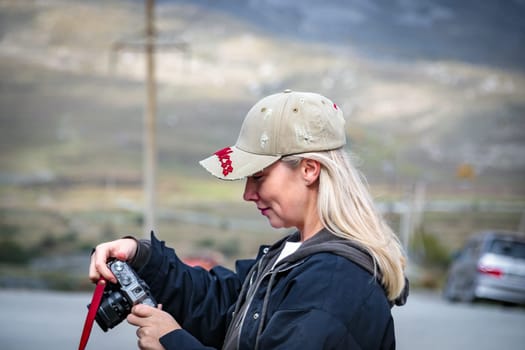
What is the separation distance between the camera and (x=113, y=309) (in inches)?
90.0

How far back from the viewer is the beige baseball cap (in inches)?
86.5

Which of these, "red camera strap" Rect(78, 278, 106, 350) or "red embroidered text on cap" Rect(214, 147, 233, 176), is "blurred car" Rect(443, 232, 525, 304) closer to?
"red embroidered text on cap" Rect(214, 147, 233, 176)

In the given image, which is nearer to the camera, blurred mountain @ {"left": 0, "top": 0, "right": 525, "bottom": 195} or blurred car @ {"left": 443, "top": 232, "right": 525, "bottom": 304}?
blurred car @ {"left": 443, "top": 232, "right": 525, "bottom": 304}

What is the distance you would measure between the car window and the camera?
11970mm

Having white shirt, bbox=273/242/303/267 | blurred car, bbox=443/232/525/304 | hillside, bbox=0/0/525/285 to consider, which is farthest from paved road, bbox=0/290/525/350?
white shirt, bbox=273/242/303/267

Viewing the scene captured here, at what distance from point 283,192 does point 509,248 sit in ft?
39.9

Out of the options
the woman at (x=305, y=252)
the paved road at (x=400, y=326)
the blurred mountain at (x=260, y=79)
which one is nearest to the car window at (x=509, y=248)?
the paved road at (x=400, y=326)

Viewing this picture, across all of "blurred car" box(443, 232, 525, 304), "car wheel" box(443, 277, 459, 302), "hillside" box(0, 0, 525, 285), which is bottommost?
"car wheel" box(443, 277, 459, 302)

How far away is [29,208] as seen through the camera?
15555 millimetres

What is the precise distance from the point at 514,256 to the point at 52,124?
871cm

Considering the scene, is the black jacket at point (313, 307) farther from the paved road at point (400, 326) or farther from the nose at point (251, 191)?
the paved road at point (400, 326)

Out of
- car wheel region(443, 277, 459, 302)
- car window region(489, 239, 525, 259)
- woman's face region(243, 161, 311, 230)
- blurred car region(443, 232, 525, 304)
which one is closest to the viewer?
woman's face region(243, 161, 311, 230)

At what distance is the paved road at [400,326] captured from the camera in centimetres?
852

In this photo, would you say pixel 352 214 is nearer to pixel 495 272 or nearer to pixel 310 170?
pixel 310 170
